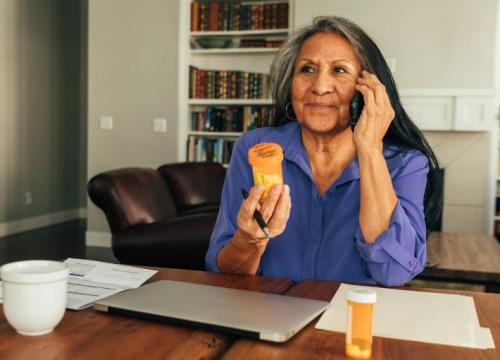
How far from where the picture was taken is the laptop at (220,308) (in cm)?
74

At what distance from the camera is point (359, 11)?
4449mm

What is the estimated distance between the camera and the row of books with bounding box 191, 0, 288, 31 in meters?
4.80

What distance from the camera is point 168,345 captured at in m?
0.71

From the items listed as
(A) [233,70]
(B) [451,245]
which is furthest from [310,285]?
(A) [233,70]

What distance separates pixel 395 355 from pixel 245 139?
82 centimetres

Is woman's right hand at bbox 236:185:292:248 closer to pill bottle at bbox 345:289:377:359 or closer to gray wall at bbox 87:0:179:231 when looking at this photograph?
pill bottle at bbox 345:289:377:359

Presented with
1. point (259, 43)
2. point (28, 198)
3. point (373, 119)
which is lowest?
point (28, 198)

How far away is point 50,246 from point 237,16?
256 centimetres

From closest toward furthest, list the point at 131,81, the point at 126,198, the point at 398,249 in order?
the point at 398,249 < the point at 126,198 < the point at 131,81

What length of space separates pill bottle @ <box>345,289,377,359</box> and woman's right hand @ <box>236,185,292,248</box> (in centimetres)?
30

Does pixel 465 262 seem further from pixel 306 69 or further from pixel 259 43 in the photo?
pixel 259 43

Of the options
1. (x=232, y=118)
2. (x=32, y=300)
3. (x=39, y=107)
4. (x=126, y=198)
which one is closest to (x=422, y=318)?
(x=32, y=300)

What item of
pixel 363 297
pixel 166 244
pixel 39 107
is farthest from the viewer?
pixel 39 107

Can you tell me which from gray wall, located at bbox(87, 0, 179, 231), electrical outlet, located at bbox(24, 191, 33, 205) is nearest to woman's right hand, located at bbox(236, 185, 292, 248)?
gray wall, located at bbox(87, 0, 179, 231)
